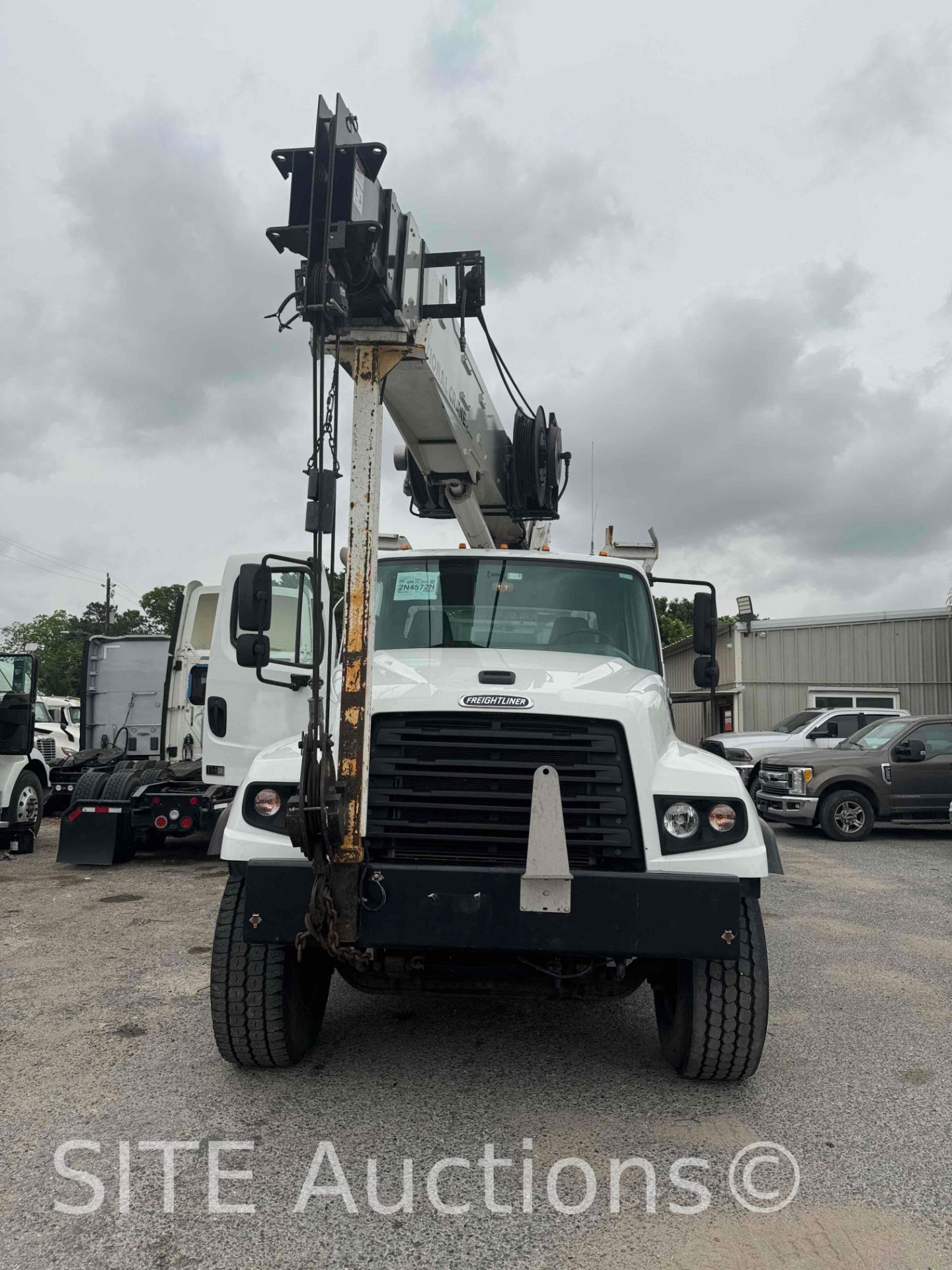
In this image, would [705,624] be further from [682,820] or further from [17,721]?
[17,721]

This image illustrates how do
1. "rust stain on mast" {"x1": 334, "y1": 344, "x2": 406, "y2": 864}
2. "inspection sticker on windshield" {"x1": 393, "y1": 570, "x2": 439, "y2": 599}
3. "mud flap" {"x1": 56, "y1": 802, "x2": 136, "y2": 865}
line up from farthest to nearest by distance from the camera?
"mud flap" {"x1": 56, "y1": 802, "x2": 136, "y2": 865}, "inspection sticker on windshield" {"x1": 393, "y1": 570, "x2": 439, "y2": 599}, "rust stain on mast" {"x1": 334, "y1": 344, "x2": 406, "y2": 864}

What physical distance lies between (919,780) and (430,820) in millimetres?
10820

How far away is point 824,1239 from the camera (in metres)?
2.82

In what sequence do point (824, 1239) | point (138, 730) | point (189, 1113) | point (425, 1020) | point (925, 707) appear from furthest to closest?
point (925, 707), point (138, 730), point (425, 1020), point (189, 1113), point (824, 1239)

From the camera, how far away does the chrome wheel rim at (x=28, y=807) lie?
10.6m

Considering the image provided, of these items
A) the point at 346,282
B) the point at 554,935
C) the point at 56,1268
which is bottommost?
the point at 56,1268

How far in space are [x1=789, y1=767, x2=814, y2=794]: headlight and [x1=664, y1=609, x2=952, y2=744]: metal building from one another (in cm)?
831

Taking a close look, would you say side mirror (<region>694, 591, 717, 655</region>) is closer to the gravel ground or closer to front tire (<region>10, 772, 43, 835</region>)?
the gravel ground

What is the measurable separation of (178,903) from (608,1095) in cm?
500

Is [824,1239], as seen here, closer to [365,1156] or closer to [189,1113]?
[365,1156]

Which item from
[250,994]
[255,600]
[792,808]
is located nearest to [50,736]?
[792,808]

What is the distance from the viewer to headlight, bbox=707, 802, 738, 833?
3.68 m

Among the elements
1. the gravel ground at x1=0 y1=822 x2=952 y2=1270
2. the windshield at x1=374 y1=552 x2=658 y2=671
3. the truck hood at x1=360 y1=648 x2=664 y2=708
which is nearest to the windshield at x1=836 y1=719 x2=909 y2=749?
the gravel ground at x1=0 y1=822 x2=952 y2=1270

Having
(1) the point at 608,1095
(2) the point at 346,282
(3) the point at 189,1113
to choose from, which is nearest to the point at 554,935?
(1) the point at 608,1095
